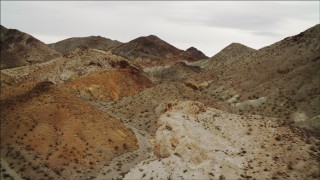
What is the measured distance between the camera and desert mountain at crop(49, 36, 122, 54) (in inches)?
6703

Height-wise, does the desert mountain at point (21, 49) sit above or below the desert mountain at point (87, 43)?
below

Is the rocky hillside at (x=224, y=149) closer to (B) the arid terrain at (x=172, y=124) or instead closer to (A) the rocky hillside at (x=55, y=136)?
(B) the arid terrain at (x=172, y=124)

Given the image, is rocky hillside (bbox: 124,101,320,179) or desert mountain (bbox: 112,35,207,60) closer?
rocky hillside (bbox: 124,101,320,179)

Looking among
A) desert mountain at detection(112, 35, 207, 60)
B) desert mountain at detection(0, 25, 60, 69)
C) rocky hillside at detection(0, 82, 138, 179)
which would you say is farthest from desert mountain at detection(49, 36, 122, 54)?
rocky hillside at detection(0, 82, 138, 179)

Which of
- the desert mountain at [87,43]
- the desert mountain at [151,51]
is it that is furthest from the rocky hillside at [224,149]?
the desert mountain at [87,43]

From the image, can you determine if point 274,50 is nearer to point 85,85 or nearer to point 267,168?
point 85,85

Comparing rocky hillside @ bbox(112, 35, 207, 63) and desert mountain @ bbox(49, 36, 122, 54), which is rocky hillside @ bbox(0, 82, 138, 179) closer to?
rocky hillside @ bbox(112, 35, 207, 63)

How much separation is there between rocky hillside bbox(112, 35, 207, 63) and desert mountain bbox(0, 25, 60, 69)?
90.1ft

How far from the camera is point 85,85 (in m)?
61.6

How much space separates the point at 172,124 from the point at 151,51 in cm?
12034

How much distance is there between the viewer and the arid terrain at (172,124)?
28062mm

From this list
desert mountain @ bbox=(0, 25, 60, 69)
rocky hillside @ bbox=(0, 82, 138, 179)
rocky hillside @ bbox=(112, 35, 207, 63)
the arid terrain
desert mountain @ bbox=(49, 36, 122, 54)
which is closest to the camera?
the arid terrain

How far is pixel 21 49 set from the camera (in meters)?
130

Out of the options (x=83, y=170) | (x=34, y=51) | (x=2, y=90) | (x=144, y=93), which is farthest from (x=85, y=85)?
(x=34, y=51)
